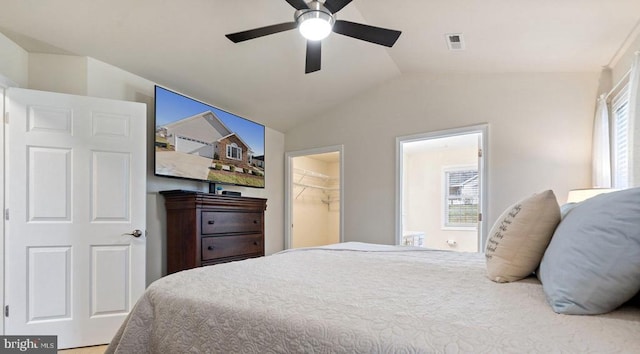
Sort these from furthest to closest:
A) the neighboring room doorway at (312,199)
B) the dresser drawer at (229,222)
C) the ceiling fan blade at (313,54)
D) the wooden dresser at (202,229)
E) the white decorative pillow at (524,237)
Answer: the neighboring room doorway at (312,199) < the dresser drawer at (229,222) < the wooden dresser at (202,229) < the ceiling fan blade at (313,54) < the white decorative pillow at (524,237)

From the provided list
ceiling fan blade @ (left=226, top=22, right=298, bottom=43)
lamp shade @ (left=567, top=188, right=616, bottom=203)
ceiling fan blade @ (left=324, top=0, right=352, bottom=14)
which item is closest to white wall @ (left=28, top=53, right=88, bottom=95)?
ceiling fan blade @ (left=226, top=22, right=298, bottom=43)

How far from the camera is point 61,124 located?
2586mm

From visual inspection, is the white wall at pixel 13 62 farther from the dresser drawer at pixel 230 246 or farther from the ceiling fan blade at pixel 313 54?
the ceiling fan blade at pixel 313 54

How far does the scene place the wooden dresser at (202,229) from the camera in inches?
121

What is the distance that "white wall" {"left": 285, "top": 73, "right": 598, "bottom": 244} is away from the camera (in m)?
3.21

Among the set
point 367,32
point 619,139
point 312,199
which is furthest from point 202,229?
point 619,139

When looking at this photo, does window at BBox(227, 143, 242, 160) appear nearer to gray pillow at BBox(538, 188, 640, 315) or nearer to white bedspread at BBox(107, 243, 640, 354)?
white bedspread at BBox(107, 243, 640, 354)

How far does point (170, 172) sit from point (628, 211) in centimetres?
319

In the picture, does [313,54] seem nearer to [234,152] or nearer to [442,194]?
[234,152]

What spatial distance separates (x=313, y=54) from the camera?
8.66 ft

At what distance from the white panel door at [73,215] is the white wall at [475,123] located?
99.4 inches

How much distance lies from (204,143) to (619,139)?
3.75 m

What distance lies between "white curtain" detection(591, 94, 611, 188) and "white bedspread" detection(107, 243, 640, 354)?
218cm

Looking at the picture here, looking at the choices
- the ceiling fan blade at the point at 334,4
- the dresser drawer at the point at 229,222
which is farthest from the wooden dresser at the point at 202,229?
the ceiling fan blade at the point at 334,4
